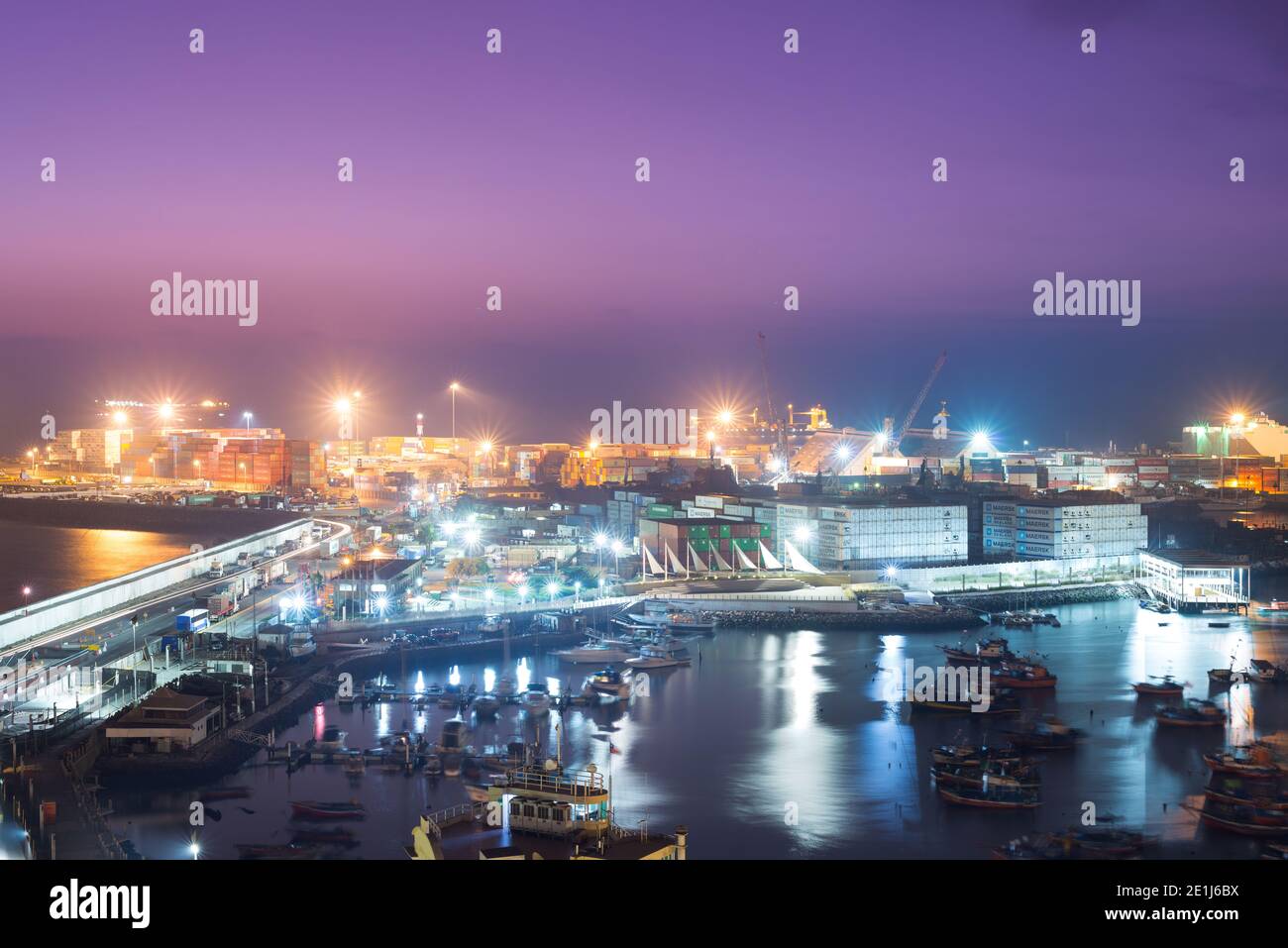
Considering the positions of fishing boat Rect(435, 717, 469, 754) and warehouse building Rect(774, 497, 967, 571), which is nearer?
fishing boat Rect(435, 717, 469, 754)

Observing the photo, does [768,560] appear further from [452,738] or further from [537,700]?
[452,738]

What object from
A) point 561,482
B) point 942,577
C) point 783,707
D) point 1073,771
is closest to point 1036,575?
point 942,577

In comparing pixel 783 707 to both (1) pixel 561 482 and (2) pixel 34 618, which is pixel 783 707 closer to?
(2) pixel 34 618

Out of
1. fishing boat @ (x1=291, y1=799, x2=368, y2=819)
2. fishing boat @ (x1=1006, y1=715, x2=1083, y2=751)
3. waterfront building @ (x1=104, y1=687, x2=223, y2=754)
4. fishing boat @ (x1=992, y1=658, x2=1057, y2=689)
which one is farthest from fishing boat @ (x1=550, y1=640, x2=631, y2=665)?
fishing boat @ (x1=291, y1=799, x2=368, y2=819)

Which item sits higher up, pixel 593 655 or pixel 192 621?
pixel 192 621

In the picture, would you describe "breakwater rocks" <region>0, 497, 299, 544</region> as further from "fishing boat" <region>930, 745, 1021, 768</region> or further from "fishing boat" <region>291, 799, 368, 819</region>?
"fishing boat" <region>930, 745, 1021, 768</region>

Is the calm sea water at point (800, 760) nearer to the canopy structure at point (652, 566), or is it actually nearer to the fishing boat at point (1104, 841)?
the fishing boat at point (1104, 841)

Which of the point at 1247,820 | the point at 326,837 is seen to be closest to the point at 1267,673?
the point at 1247,820

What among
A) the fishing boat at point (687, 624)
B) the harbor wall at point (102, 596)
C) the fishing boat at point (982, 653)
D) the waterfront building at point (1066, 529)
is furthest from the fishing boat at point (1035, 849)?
the waterfront building at point (1066, 529)
